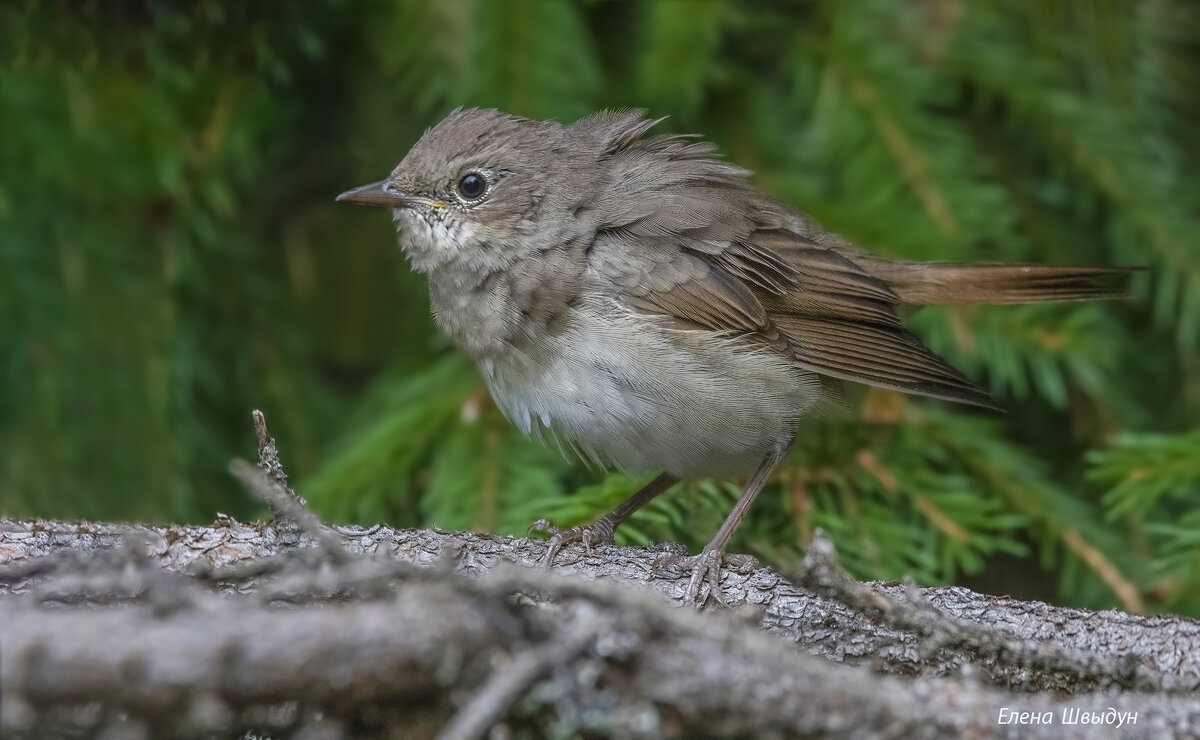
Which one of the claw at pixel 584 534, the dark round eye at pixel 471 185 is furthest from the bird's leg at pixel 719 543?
the dark round eye at pixel 471 185

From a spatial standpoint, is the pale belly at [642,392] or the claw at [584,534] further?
the pale belly at [642,392]

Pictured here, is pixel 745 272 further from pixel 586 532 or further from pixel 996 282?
pixel 586 532

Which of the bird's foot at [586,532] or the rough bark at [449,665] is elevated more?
the rough bark at [449,665]

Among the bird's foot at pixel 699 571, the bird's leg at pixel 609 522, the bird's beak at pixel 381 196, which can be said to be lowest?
the bird's leg at pixel 609 522

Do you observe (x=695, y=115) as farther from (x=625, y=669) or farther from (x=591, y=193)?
(x=625, y=669)

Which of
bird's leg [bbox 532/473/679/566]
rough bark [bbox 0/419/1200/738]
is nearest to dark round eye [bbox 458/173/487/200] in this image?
bird's leg [bbox 532/473/679/566]

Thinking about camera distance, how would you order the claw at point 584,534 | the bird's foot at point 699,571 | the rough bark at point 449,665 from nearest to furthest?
the rough bark at point 449,665 → the bird's foot at point 699,571 → the claw at point 584,534

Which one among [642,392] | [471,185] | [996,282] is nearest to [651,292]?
[642,392]

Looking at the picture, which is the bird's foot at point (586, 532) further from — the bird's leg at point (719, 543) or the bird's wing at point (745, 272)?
the bird's wing at point (745, 272)
